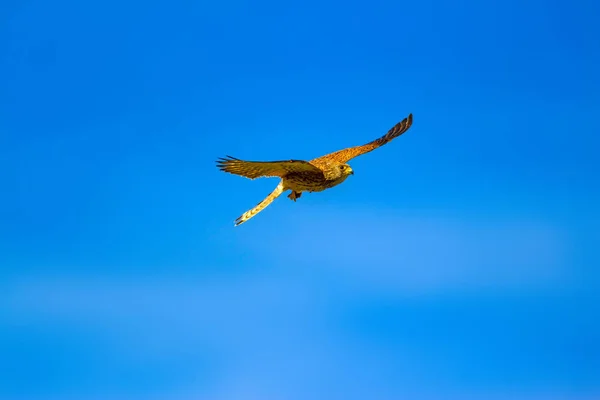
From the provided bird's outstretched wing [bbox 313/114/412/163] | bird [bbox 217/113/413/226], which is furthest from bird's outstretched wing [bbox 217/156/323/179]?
bird's outstretched wing [bbox 313/114/412/163]

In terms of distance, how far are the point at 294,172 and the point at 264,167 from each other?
1.19m

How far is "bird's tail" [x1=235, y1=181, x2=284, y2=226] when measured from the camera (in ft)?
85.4

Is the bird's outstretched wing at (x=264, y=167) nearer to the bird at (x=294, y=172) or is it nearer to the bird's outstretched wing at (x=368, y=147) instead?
the bird at (x=294, y=172)

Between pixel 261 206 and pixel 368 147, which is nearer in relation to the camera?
pixel 261 206

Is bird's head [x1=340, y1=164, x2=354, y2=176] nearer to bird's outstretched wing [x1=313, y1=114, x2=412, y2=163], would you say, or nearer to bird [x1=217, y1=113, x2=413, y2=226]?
bird [x1=217, y1=113, x2=413, y2=226]

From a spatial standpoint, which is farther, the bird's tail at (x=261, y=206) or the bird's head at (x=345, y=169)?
the bird's head at (x=345, y=169)

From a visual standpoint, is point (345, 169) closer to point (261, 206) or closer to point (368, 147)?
point (261, 206)

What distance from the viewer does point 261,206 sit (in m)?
26.2

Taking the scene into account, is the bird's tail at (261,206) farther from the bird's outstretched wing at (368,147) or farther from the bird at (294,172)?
the bird's outstretched wing at (368,147)

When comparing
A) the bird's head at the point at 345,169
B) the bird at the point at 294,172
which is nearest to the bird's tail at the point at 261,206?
the bird at the point at 294,172

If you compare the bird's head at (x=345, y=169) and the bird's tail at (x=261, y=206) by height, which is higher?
the bird's head at (x=345, y=169)

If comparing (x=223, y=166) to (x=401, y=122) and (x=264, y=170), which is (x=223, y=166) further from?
(x=401, y=122)

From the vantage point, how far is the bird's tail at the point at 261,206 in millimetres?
26025

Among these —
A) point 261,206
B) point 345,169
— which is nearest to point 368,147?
point 345,169
